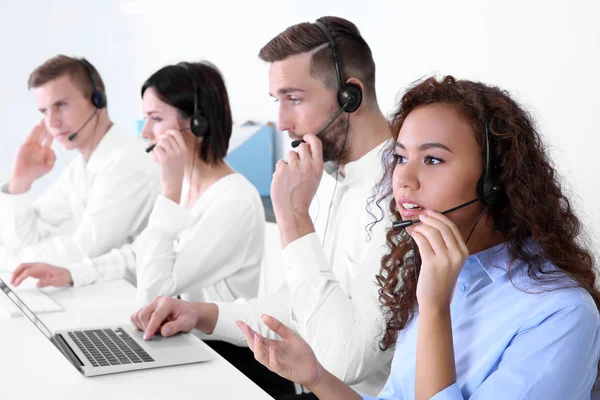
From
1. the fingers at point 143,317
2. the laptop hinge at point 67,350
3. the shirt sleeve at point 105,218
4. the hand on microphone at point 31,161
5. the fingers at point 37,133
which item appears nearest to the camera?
the laptop hinge at point 67,350

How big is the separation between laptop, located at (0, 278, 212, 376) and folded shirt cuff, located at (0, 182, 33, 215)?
1.27 m

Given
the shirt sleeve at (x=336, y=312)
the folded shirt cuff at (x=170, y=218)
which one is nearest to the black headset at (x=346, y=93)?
the shirt sleeve at (x=336, y=312)

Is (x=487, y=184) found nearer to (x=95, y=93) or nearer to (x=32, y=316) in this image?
(x=32, y=316)

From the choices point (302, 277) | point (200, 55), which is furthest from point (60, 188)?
point (302, 277)

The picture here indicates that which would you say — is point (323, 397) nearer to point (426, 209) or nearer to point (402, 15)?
point (426, 209)

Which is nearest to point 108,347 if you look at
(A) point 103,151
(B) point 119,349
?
(B) point 119,349

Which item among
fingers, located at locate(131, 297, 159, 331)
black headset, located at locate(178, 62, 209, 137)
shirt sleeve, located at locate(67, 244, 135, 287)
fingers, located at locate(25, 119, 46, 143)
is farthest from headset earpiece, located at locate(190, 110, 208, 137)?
fingers, located at locate(25, 119, 46, 143)

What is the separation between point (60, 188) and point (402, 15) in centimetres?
161

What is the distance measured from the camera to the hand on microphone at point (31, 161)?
275 cm

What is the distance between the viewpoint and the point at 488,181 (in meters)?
1.05

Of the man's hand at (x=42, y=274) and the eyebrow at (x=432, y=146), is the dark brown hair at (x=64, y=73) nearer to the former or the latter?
the man's hand at (x=42, y=274)

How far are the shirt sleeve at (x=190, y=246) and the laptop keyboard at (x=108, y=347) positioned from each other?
47 cm

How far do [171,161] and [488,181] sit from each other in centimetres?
127

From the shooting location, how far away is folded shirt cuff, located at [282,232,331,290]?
1409 millimetres
